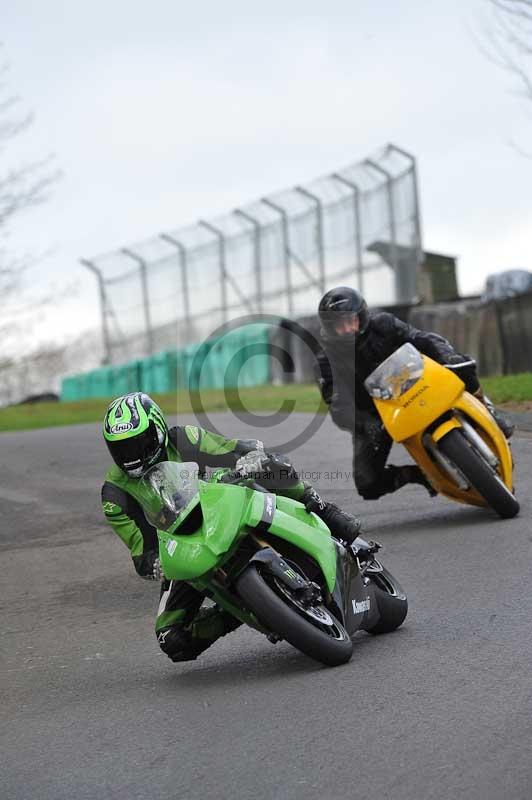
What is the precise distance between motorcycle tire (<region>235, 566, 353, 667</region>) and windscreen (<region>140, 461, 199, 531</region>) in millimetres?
440

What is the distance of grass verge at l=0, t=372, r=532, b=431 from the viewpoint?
15570 mm

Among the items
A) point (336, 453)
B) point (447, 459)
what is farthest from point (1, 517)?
point (447, 459)

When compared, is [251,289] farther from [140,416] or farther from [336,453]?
[140,416]

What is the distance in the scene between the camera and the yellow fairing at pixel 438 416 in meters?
8.96

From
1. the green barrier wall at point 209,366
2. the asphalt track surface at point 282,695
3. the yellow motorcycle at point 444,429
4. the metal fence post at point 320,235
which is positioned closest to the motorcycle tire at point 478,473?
the yellow motorcycle at point 444,429

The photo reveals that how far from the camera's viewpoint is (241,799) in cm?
419

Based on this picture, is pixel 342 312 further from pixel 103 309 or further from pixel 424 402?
pixel 103 309

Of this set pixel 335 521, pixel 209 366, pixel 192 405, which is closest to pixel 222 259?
pixel 209 366

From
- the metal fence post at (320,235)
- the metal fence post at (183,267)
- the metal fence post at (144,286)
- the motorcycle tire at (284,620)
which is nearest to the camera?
the motorcycle tire at (284,620)

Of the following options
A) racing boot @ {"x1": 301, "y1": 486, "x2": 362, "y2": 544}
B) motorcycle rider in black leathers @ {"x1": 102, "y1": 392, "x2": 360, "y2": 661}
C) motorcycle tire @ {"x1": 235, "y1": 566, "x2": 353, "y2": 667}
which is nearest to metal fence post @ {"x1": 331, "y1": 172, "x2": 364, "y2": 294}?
motorcycle rider in black leathers @ {"x1": 102, "y1": 392, "x2": 360, "y2": 661}

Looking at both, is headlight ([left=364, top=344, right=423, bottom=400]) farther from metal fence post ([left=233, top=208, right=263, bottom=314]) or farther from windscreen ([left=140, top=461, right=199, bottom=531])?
metal fence post ([left=233, top=208, right=263, bottom=314])

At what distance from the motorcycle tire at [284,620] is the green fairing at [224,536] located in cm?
17

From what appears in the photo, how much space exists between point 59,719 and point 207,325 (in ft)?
74.4

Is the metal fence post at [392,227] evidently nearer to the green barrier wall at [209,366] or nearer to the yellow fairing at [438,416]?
the green barrier wall at [209,366]
